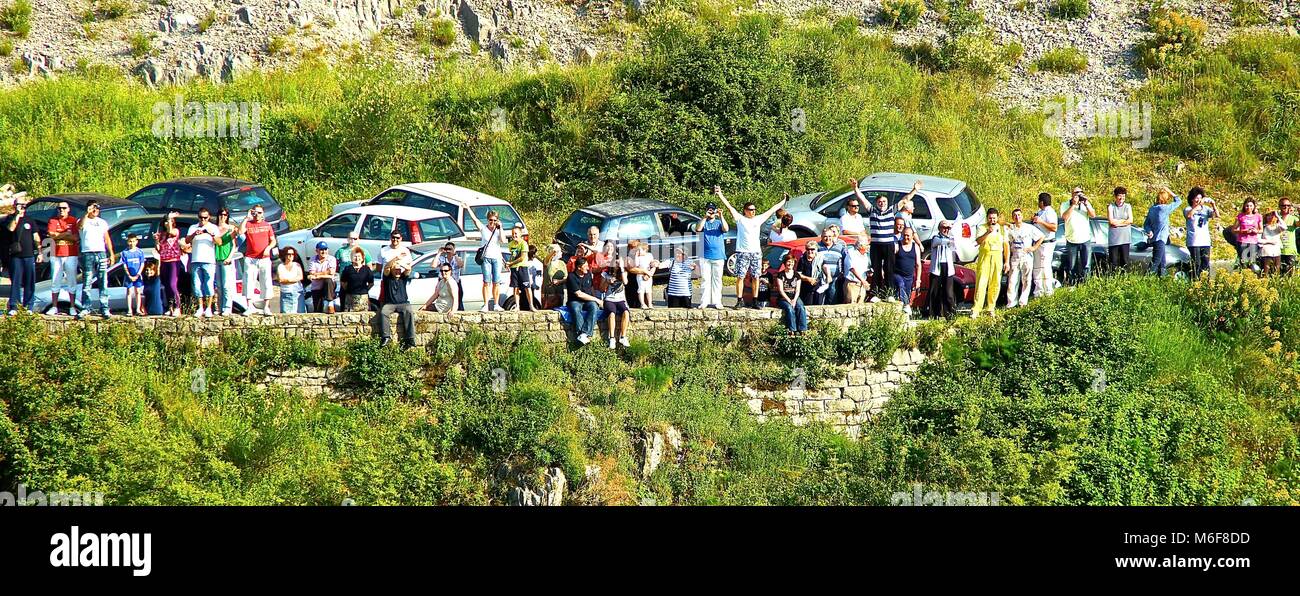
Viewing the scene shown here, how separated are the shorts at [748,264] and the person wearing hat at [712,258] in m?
0.22

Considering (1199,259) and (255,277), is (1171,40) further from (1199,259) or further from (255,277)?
(255,277)

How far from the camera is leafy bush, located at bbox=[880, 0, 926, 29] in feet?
106

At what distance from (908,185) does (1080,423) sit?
5.35 m

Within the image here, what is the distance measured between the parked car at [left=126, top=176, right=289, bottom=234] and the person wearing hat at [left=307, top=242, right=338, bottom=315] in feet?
10.9

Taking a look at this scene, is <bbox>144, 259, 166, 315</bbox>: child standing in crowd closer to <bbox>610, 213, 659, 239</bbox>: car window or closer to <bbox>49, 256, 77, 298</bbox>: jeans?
<bbox>49, 256, 77, 298</bbox>: jeans

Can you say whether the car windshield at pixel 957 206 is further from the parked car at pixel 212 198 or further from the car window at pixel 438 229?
the parked car at pixel 212 198

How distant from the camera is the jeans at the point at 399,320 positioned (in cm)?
1878

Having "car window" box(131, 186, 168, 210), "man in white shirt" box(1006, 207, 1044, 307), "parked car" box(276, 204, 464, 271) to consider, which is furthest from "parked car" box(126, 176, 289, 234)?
"man in white shirt" box(1006, 207, 1044, 307)

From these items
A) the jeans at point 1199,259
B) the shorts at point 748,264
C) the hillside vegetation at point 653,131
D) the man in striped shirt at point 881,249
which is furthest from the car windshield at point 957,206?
the hillside vegetation at point 653,131

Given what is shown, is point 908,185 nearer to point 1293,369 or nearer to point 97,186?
point 1293,369

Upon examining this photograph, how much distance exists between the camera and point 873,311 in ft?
63.8

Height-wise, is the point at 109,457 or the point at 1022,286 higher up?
the point at 1022,286

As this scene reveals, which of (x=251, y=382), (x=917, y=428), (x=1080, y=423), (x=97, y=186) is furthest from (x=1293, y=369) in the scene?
(x=97, y=186)
